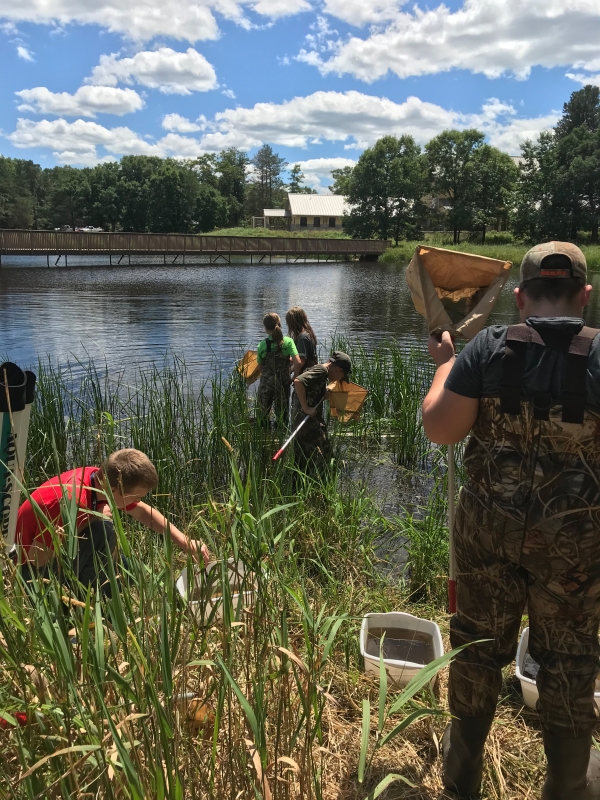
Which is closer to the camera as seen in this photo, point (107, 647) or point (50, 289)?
point (107, 647)

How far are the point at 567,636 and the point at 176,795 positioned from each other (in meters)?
1.19

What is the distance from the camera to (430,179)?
65875mm

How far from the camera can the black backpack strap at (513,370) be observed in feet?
6.15

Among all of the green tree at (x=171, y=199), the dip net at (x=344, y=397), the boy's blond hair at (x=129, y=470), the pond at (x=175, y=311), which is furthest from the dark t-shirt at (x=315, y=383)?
the green tree at (x=171, y=199)

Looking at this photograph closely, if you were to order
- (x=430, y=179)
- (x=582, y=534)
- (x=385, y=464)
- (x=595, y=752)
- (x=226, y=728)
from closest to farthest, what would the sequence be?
(x=582, y=534) < (x=226, y=728) < (x=595, y=752) < (x=385, y=464) < (x=430, y=179)

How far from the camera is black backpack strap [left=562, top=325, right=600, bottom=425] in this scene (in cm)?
181

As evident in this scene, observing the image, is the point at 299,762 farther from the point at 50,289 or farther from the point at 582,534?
the point at 50,289

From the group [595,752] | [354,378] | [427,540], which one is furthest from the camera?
[354,378]

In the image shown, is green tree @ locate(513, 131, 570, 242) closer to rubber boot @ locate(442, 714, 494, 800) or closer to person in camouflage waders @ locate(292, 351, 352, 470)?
person in camouflage waders @ locate(292, 351, 352, 470)

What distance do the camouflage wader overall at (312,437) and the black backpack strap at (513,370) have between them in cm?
363

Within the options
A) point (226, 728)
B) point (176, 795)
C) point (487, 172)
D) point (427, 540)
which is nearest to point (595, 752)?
point (226, 728)

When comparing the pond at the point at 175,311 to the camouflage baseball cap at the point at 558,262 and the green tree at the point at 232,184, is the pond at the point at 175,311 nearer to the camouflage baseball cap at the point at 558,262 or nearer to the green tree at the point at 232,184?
the camouflage baseball cap at the point at 558,262

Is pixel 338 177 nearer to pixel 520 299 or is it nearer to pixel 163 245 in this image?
pixel 163 245

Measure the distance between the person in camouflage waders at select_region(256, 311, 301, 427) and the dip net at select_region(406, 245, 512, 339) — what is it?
385 centimetres
